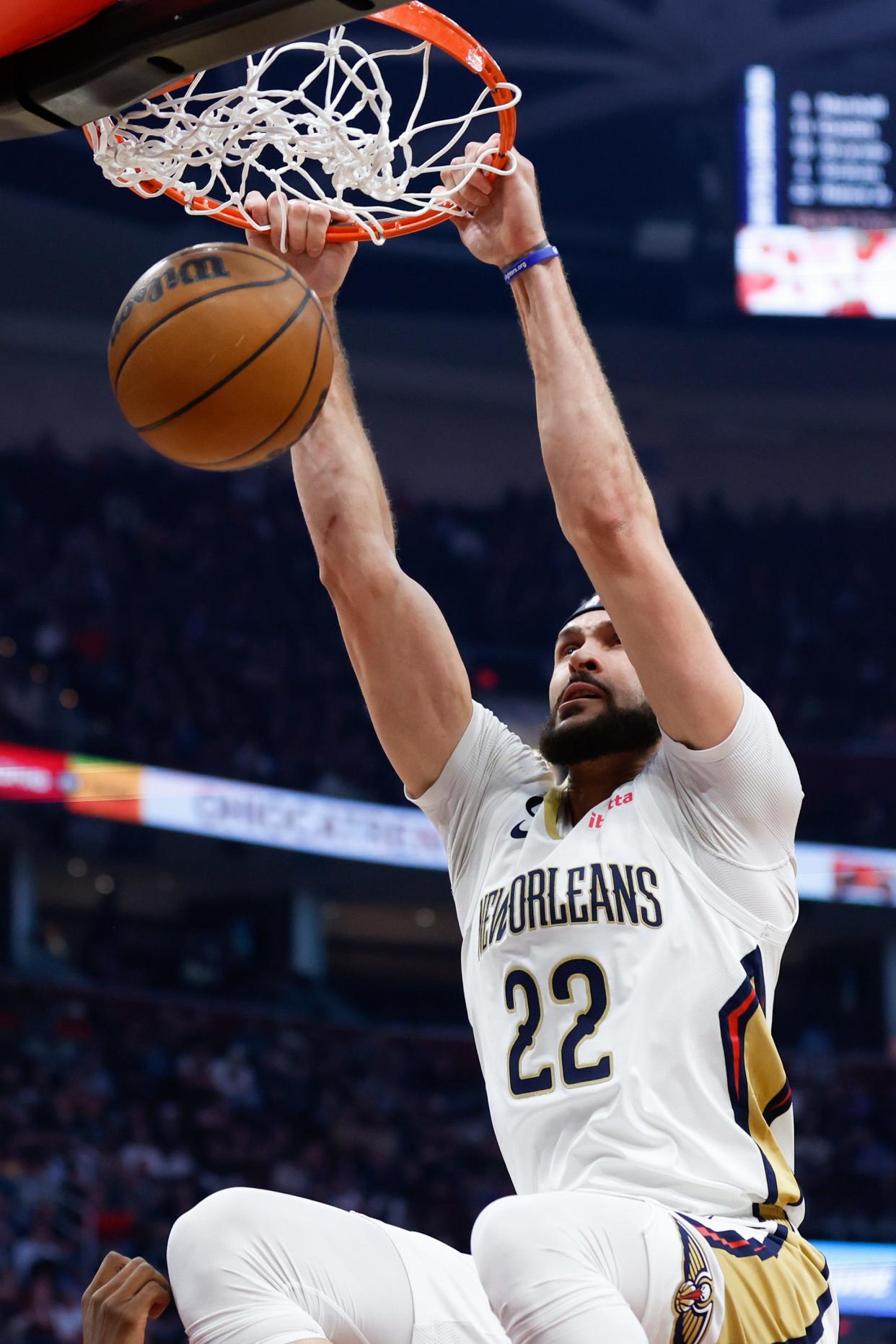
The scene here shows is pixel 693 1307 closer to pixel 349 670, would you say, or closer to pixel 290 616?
pixel 349 670

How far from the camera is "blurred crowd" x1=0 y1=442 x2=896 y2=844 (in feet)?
45.4

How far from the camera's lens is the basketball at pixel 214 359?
259 cm

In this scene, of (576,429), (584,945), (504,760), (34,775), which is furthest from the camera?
(34,775)

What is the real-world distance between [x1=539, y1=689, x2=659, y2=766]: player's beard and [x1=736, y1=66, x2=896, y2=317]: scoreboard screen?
12.7m

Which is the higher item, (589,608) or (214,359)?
(214,359)

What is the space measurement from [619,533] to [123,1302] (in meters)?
1.49

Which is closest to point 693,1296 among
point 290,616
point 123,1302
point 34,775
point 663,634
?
point 123,1302

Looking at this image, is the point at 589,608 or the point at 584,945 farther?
the point at 589,608

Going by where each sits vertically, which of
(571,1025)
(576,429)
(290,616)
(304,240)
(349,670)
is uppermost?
(290,616)

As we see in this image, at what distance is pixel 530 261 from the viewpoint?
3012 millimetres

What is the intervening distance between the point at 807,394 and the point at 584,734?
15406 mm

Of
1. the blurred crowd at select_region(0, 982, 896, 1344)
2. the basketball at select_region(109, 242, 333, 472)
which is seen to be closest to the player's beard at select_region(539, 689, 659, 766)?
the basketball at select_region(109, 242, 333, 472)

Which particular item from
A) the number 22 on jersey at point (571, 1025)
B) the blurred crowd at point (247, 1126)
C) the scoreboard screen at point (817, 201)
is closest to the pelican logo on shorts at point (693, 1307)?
the number 22 on jersey at point (571, 1025)

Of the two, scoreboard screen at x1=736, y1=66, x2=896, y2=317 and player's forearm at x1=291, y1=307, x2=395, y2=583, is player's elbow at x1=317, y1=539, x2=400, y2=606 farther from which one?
scoreboard screen at x1=736, y1=66, x2=896, y2=317
